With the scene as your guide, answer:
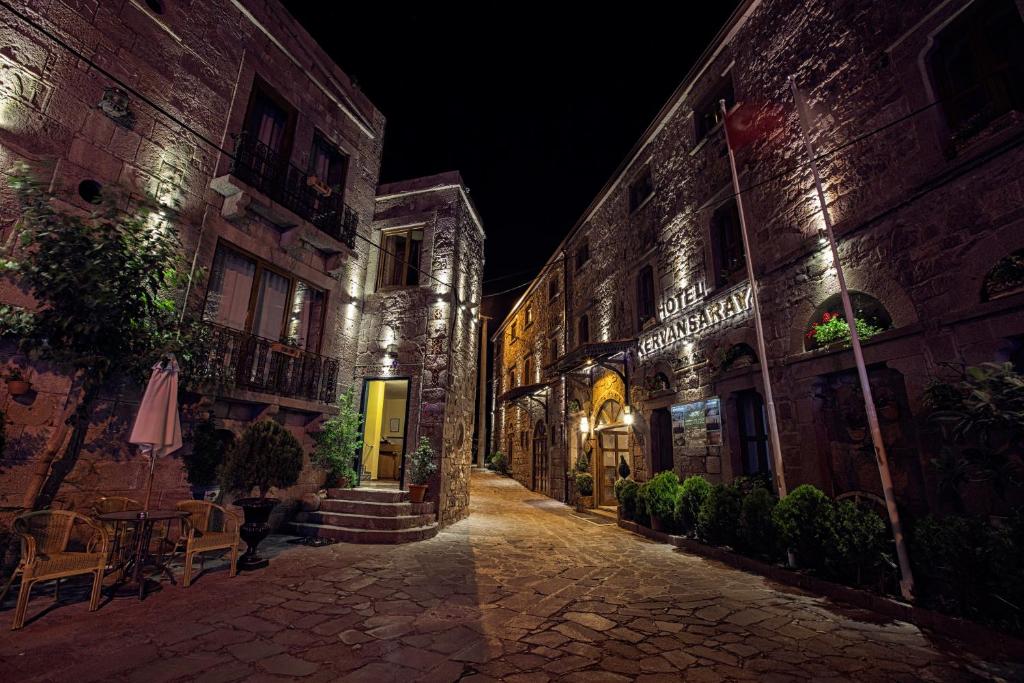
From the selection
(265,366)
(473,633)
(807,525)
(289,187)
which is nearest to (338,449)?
(265,366)

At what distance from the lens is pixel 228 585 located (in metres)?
5.07

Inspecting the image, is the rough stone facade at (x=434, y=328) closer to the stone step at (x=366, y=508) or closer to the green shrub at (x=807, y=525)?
the stone step at (x=366, y=508)

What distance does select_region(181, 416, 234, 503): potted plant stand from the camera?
6.68 metres

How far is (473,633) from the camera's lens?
3912 millimetres

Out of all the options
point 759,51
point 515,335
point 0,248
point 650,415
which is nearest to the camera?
point 0,248

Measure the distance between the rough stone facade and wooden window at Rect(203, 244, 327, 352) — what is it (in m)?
1.67

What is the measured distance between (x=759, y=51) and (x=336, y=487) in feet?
41.3

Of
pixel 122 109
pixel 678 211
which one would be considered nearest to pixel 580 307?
pixel 678 211

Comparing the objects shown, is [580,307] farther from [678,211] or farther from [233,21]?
[233,21]

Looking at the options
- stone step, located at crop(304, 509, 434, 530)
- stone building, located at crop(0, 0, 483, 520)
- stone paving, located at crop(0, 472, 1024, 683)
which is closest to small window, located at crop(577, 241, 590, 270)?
stone building, located at crop(0, 0, 483, 520)

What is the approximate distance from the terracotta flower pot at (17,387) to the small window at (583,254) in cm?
1434

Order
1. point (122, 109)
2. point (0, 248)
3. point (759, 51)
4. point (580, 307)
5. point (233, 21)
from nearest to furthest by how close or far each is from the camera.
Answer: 1. point (0, 248)
2. point (122, 109)
3. point (233, 21)
4. point (759, 51)
5. point (580, 307)

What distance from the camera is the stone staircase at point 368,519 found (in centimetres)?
795

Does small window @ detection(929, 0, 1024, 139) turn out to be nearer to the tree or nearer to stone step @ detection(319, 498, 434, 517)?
the tree
